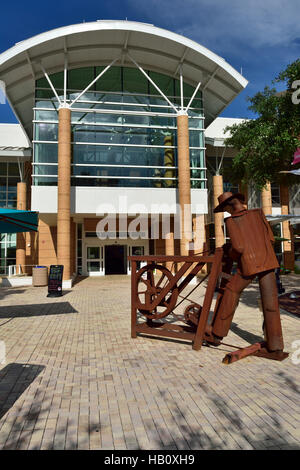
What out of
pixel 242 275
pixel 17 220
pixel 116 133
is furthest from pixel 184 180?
pixel 242 275

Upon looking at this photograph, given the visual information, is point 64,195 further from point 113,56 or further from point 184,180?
point 113,56

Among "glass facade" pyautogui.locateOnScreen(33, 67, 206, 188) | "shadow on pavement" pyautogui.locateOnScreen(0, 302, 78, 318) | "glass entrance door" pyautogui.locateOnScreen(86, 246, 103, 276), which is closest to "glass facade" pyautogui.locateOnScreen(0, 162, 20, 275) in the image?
"glass entrance door" pyautogui.locateOnScreen(86, 246, 103, 276)

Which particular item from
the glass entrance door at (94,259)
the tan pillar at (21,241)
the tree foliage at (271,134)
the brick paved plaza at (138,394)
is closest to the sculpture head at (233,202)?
the brick paved plaza at (138,394)

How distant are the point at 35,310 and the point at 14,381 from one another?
612cm

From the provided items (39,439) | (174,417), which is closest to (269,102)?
(174,417)

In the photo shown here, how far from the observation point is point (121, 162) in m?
20.0

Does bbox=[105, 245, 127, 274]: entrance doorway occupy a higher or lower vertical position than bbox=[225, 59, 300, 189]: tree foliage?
lower

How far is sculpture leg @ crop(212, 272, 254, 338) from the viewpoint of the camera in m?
5.74

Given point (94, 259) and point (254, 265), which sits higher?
point (254, 265)

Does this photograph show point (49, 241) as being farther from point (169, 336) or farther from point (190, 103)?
point (169, 336)

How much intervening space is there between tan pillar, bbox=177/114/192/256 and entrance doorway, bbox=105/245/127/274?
8.29 metres

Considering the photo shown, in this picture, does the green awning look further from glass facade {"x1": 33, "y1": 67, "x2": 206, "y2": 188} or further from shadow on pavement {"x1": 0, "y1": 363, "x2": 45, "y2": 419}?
glass facade {"x1": 33, "y1": 67, "x2": 206, "y2": 188}

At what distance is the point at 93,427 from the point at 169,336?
10.9 ft

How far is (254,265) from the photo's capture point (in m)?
5.53
